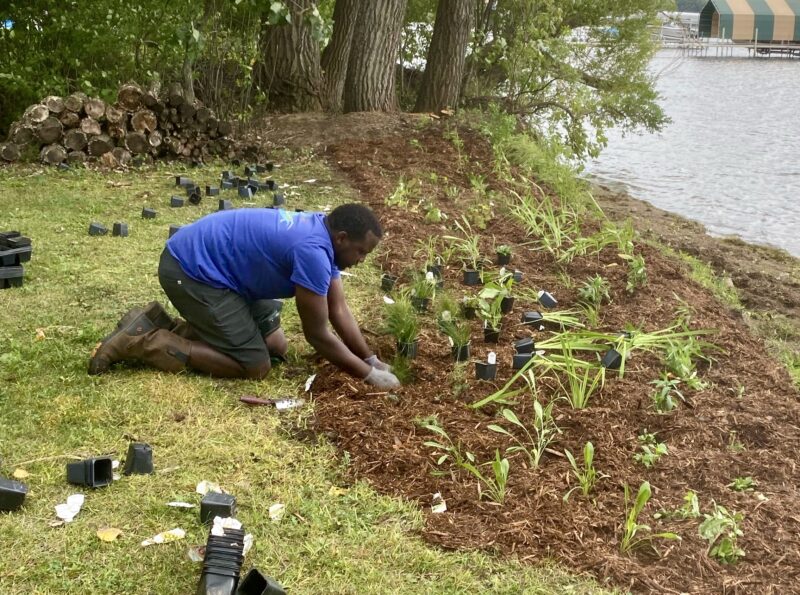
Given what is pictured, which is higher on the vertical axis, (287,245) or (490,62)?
(490,62)

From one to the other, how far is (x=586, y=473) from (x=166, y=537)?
1.81 m

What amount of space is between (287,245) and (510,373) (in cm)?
146

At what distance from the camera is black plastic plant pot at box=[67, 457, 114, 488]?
3.69m

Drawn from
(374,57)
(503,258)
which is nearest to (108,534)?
(503,258)

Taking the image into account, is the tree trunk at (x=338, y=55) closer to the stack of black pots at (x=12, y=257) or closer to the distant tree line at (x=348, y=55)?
the distant tree line at (x=348, y=55)

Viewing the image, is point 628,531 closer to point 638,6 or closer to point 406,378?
point 406,378

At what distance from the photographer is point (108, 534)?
3.41 metres

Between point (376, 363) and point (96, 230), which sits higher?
point (96, 230)

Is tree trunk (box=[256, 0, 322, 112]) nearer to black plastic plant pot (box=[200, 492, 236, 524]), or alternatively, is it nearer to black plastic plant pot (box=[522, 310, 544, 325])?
black plastic plant pot (box=[522, 310, 544, 325])

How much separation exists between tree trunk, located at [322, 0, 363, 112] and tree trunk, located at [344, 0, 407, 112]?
506 mm

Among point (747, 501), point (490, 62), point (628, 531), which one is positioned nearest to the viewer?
point (628, 531)

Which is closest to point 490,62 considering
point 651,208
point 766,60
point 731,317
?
point 651,208

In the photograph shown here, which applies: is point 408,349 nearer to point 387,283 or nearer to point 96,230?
point 387,283

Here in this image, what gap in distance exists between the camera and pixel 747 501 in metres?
3.69
